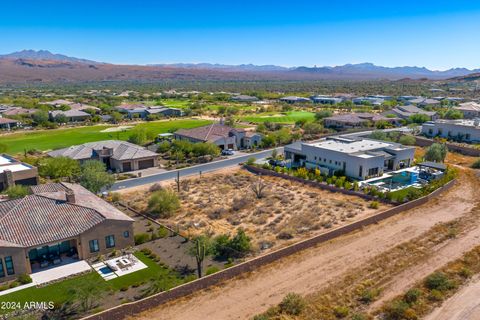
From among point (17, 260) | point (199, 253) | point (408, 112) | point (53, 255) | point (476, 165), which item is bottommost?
point (476, 165)

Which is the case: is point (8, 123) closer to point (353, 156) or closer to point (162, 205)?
point (162, 205)

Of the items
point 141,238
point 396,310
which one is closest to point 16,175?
point 141,238

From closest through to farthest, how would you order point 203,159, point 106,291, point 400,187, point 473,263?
point 106,291
point 473,263
point 400,187
point 203,159

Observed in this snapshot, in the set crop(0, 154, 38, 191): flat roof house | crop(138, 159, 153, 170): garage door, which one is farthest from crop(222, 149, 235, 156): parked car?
crop(0, 154, 38, 191): flat roof house

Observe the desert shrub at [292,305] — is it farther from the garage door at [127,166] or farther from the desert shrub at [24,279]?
the garage door at [127,166]

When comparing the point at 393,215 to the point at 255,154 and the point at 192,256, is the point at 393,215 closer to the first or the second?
the point at 192,256

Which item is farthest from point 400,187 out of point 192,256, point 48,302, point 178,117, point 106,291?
point 178,117

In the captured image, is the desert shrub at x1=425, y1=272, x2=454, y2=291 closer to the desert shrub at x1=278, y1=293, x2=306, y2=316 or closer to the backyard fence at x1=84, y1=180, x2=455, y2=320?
the backyard fence at x1=84, y1=180, x2=455, y2=320

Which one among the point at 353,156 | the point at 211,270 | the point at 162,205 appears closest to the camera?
the point at 211,270

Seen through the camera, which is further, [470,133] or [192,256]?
[470,133]
